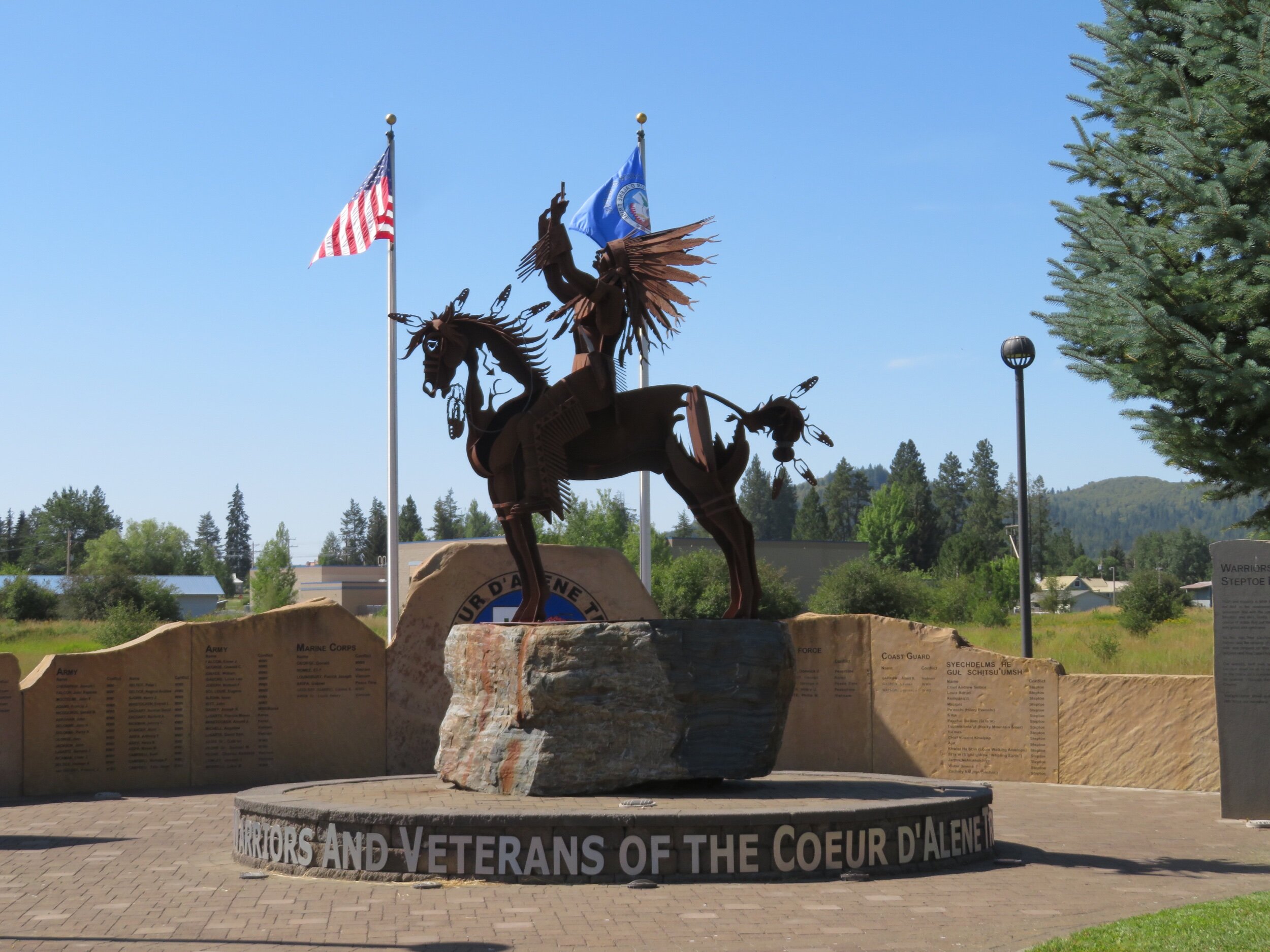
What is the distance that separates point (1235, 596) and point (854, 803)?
15.7ft

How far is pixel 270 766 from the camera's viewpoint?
552 inches

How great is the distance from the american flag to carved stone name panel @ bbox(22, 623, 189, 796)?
6657 millimetres

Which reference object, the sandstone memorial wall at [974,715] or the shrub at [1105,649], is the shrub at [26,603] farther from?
the sandstone memorial wall at [974,715]

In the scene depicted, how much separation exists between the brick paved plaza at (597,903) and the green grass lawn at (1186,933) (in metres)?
0.26

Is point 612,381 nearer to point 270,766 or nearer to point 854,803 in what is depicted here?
point 854,803

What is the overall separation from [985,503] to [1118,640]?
65327 mm

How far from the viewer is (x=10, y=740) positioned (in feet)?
42.6

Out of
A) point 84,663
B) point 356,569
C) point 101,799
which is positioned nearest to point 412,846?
point 101,799

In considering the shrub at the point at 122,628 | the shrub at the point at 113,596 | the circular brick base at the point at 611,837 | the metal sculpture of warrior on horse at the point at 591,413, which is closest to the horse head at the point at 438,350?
the metal sculpture of warrior on horse at the point at 591,413

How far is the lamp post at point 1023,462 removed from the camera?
563 inches

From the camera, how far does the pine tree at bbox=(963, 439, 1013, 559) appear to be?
91250 millimetres

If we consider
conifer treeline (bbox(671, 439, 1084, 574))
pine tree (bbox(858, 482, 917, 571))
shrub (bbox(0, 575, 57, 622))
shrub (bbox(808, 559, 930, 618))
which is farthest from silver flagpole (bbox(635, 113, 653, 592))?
pine tree (bbox(858, 482, 917, 571))

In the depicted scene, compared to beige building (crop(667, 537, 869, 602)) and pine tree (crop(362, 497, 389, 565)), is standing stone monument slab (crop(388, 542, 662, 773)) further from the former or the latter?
pine tree (crop(362, 497, 389, 565))

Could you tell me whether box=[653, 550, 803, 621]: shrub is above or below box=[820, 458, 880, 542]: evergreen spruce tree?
below
